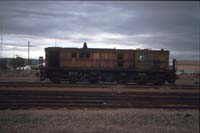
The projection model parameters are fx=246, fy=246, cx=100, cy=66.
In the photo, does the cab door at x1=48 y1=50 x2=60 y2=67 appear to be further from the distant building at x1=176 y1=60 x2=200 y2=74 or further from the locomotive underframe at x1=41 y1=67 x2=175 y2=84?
the distant building at x1=176 y1=60 x2=200 y2=74

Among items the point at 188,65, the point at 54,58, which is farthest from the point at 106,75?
the point at 188,65

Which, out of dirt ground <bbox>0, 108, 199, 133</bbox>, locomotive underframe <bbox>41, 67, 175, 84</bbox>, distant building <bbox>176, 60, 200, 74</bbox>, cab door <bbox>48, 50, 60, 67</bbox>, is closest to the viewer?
dirt ground <bbox>0, 108, 199, 133</bbox>

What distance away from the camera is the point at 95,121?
920 centimetres

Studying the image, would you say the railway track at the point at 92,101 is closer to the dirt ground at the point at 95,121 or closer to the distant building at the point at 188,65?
the dirt ground at the point at 95,121

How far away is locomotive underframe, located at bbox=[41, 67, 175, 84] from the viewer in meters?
23.5

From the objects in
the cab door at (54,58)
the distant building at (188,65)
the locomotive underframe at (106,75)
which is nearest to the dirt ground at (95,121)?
the locomotive underframe at (106,75)

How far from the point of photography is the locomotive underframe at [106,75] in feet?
77.2

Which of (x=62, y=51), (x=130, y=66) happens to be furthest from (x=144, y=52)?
(x=62, y=51)

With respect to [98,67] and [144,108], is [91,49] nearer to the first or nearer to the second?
[98,67]

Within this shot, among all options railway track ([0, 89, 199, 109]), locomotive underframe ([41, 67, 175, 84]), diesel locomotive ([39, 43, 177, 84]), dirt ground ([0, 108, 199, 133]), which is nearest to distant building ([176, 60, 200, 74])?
diesel locomotive ([39, 43, 177, 84])

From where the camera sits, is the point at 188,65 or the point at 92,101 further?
the point at 188,65

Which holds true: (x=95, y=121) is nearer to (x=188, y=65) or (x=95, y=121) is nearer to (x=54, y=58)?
(x=54, y=58)

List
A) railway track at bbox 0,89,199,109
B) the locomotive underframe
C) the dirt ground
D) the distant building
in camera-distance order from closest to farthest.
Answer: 1. the dirt ground
2. railway track at bbox 0,89,199,109
3. the locomotive underframe
4. the distant building

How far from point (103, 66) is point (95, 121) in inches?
614
